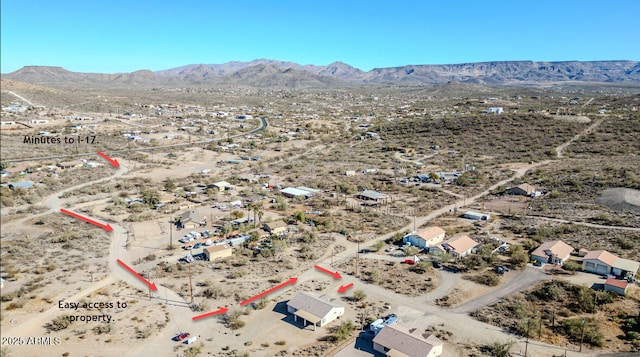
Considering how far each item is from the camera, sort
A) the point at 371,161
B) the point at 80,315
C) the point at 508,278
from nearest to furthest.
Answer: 1. the point at 80,315
2. the point at 508,278
3. the point at 371,161

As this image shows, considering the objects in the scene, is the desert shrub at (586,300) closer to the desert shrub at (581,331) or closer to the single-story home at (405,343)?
the desert shrub at (581,331)

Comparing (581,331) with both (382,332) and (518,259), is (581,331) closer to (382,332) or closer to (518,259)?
(518,259)

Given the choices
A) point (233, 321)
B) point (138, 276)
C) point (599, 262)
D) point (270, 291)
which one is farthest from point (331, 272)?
point (599, 262)

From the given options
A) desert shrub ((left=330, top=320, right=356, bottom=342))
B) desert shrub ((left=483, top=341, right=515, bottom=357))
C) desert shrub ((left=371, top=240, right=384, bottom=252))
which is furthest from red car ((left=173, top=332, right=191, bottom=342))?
desert shrub ((left=371, top=240, right=384, bottom=252))

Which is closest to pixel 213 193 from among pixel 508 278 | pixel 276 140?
pixel 508 278

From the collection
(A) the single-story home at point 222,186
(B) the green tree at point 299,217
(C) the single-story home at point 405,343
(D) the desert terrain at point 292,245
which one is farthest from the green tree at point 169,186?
(C) the single-story home at point 405,343

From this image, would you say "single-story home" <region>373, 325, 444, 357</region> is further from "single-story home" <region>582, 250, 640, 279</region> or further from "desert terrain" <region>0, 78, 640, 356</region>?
"single-story home" <region>582, 250, 640, 279</region>

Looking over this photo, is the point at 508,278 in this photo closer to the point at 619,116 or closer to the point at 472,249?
the point at 472,249
